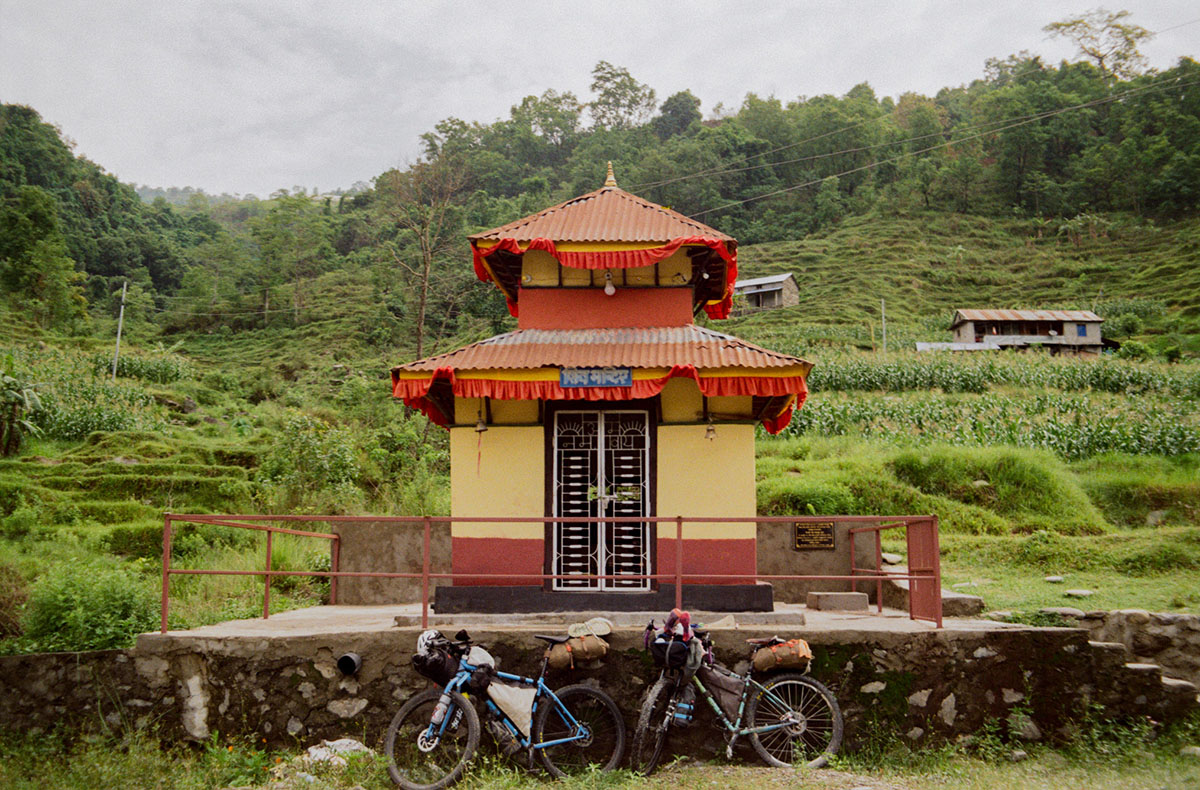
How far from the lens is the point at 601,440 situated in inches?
389

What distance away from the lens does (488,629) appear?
7.72 m

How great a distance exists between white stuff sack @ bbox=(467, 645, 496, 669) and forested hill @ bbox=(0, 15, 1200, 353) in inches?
1291

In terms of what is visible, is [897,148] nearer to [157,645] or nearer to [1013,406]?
[1013,406]

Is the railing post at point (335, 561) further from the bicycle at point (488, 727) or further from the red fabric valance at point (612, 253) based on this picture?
the bicycle at point (488, 727)

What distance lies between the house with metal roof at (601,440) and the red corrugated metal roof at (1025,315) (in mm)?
40705

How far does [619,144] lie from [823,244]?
78.9 feet

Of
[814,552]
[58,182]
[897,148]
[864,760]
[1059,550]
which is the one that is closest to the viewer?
[864,760]

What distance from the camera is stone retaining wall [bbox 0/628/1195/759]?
24.6 ft

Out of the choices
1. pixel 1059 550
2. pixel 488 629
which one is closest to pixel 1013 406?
pixel 1059 550

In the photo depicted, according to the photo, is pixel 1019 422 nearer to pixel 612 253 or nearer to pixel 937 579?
pixel 937 579

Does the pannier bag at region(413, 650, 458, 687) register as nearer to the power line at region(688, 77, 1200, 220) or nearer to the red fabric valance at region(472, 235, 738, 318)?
the red fabric valance at region(472, 235, 738, 318)

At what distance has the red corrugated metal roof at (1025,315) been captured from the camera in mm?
45469

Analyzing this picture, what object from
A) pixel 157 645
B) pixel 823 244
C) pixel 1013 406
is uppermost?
pixel 823 244

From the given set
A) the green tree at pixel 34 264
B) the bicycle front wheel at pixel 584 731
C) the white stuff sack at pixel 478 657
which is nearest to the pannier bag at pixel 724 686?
the bicycle front wheel at pixel 584 731
